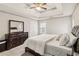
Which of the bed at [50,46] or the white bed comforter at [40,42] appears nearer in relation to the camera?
the bed at [50,46]

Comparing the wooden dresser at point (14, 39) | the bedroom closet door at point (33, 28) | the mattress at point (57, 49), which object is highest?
the bedroom closet door at point (33, 28)

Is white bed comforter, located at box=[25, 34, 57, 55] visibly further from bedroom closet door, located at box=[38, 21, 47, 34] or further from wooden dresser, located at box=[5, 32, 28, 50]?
wooden dresser, located at box=[5, 32, 28, 50]

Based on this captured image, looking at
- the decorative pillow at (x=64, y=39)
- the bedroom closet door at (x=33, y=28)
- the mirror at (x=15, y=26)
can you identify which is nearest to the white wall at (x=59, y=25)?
the decorative pillow at (x=64, y=39)

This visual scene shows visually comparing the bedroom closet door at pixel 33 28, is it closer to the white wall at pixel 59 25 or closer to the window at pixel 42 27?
the window at pixel 42 27

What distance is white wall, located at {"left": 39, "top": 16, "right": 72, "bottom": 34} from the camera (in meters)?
1.39

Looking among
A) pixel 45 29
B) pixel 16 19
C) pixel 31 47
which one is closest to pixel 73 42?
pixel 45 29

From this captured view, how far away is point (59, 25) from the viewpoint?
56.7 inches

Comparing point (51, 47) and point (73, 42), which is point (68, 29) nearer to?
point (73, 42)

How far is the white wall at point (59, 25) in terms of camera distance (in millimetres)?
1390

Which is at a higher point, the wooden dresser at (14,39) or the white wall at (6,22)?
the white wall at (6,22)

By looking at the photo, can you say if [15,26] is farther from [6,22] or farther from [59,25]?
[59,25]

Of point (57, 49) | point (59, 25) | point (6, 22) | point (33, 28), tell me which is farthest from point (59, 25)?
point (6, 22)

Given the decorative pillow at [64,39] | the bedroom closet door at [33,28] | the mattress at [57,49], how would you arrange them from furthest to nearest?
1. the bedroom closet door at [33,28]
2. the decorative pillow at [64,39]
3. the mattress at [57,49]

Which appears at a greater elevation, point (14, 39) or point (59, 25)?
point (59, 25)
